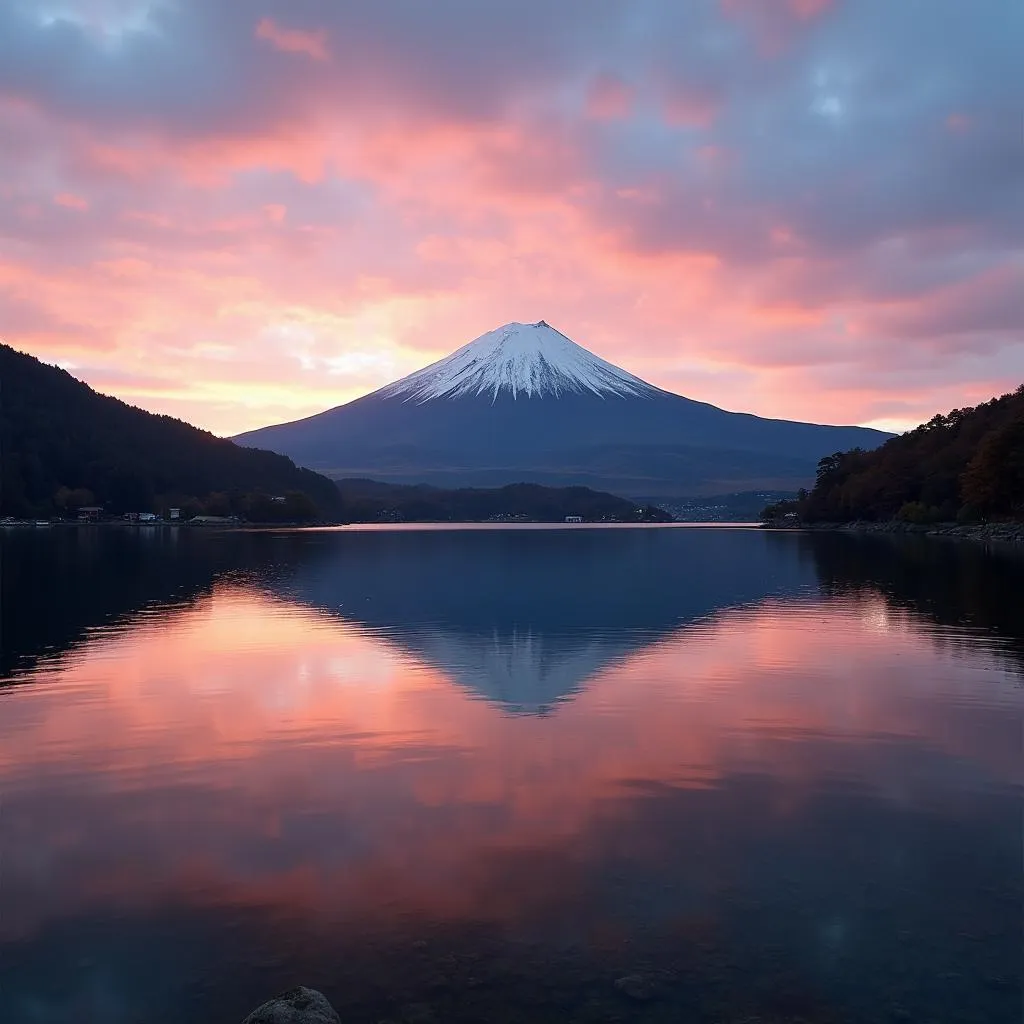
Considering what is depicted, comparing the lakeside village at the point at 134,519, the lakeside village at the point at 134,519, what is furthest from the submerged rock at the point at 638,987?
the lakeside village at the point at 134,519

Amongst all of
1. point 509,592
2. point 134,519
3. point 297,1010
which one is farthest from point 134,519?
point 297,1010

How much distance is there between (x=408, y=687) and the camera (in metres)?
15.4

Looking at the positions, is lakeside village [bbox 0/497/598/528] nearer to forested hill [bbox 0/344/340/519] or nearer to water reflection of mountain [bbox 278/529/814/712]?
forested hill [bbox 0/344/340/519]

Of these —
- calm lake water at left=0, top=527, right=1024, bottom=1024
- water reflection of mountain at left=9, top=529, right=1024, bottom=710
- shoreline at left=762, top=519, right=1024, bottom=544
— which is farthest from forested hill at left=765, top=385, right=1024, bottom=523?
calm lake water at left=0, top=527, right=1024, bottom=1024

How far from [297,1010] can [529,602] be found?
80.9ft

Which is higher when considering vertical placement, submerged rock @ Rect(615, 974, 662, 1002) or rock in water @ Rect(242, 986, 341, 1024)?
rock in water @ Rect(242, 986, 341, 1024)

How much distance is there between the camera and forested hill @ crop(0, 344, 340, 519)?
5364 inches

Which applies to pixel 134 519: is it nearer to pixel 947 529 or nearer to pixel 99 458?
pixel 99 458

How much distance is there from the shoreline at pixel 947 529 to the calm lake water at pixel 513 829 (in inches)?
2019

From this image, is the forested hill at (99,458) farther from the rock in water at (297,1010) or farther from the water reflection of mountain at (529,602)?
the rock in water at (297,1010)

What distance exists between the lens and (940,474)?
88.4 metres

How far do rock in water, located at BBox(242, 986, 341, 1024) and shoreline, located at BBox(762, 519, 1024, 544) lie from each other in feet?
214

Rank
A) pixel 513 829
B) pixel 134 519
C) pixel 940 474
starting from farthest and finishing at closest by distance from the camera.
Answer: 1. pixel 134 519
2. pixel 940 474
3. pixel 513 829

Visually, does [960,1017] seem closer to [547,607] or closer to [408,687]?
[408,687]
